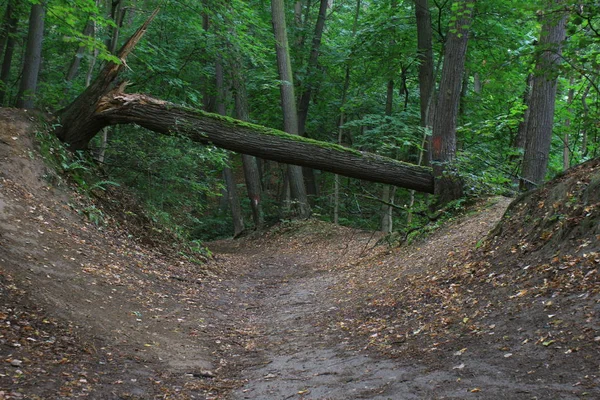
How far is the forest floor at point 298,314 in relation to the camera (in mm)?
4027

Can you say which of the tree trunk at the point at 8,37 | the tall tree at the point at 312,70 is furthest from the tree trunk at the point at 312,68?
the tree trunk at the point at 8,37

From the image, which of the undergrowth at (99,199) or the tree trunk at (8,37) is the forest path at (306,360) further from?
the tree trunk at (8,37)

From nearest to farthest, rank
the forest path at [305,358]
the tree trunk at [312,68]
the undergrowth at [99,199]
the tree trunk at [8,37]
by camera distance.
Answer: the forest path at [305,358], the undergrowth at [99,199], the tree trunk at [8,37], the tree trunk at [312,68]

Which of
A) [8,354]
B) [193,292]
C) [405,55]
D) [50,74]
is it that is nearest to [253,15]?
[405,55]

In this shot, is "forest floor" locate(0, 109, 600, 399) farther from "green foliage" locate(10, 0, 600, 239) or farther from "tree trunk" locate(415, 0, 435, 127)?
"tree trunk" locate(415, 0, 435, 127)

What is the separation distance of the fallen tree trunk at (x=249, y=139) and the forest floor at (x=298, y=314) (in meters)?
1.80

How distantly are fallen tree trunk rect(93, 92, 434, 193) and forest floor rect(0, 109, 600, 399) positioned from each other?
180 cm

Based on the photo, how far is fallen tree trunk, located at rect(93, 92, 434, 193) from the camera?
10484 millimetres

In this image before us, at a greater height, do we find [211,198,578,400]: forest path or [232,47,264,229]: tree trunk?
[232,47,264,229]: tree trunk

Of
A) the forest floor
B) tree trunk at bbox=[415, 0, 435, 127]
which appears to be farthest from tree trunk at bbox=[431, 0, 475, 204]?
tree trunk at bbox=[415, 0, 435, 127]

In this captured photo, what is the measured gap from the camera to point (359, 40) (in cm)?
1620

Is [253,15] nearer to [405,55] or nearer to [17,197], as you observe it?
[405,55]

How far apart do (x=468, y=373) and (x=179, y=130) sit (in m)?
8.33

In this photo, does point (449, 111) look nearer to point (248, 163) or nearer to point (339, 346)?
point (339, 346)
